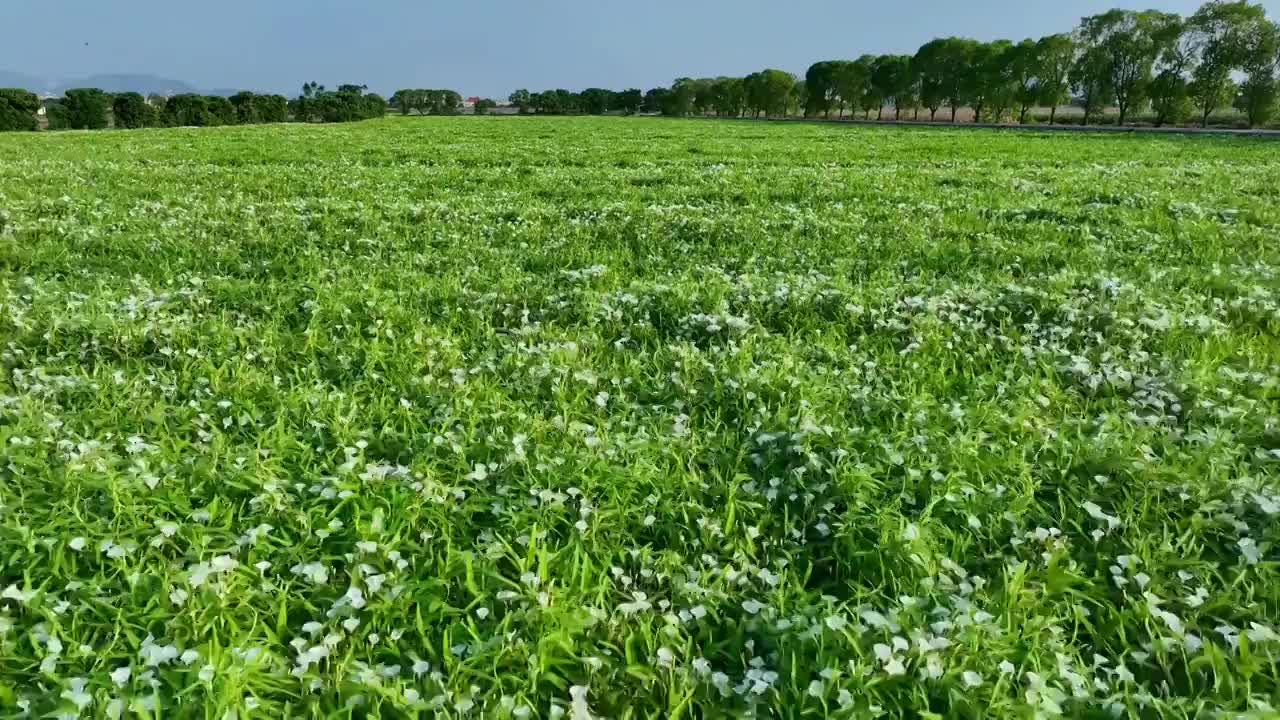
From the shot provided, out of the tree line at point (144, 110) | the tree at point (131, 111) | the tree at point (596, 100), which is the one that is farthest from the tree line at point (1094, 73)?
the tree at point (131, 111)

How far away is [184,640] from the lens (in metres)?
2.85

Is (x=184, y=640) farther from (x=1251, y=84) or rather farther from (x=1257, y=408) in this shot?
(x=1251, y=84)

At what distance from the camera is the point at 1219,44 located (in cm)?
6712

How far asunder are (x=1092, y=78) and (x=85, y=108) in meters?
88.0

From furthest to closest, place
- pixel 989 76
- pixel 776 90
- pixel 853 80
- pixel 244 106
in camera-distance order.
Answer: pixel 776 90, pixel 853 80, pixel 989 76, pixel 244 106

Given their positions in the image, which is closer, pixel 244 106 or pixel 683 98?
pixel 244 106

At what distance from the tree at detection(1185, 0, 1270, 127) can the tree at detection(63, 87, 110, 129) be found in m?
89.1

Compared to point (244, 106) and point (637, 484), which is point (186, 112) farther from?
point (637, 484)

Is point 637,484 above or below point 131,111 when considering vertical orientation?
below

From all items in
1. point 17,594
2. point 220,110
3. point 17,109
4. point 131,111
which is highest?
point 220,110

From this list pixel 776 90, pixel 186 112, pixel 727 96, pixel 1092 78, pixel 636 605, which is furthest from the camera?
pixel 727 96

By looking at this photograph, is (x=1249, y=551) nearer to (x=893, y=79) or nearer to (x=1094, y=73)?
(x=1094, y=73)

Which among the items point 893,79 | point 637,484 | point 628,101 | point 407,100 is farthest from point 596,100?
point 637,484

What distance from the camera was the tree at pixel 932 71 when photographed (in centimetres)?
9462
